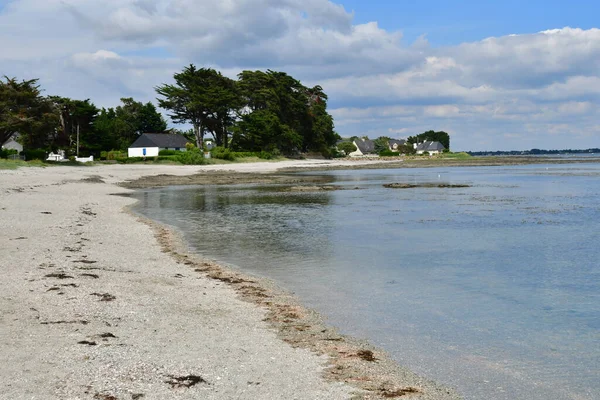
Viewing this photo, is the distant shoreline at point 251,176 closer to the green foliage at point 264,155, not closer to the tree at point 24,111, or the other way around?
the green foliage at point 264,155

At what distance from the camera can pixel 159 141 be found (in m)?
105

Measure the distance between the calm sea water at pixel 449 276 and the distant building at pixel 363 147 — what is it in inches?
6043

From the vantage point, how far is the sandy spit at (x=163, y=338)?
20.0 ft

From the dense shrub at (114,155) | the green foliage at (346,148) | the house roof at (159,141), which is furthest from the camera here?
the green foliage at (346,148)

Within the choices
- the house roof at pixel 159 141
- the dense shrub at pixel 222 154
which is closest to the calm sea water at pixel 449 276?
the dense shrub at pixel 222 154

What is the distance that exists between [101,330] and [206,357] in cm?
179

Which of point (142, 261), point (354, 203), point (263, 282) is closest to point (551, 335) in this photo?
point (263, 282)

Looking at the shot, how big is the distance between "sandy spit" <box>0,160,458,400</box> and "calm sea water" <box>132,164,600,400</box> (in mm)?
831

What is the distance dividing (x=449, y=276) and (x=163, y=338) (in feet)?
25.6

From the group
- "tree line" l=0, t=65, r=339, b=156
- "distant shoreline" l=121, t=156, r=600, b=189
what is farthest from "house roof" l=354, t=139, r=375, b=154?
"distant shoreline" l=121, t=156, r=600, b=189

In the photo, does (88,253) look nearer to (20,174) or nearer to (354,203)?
(354,203)

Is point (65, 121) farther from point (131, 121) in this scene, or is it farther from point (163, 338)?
point (163, 338)

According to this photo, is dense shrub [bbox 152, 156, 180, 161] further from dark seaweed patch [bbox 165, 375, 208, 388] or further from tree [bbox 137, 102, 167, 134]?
dark seaweed patch [bbox 165, 375, 208, 388]

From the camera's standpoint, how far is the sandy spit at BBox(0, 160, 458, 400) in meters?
6.09
